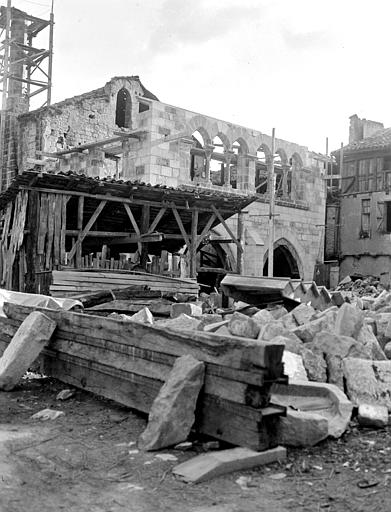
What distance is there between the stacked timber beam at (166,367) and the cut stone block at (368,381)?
1.28 m

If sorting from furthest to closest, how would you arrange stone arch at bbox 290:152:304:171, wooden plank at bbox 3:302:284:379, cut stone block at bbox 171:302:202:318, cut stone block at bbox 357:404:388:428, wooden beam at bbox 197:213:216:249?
stone arch at bbox 290:152:304:171, wooden beam at bbox 197:213:216:249, cut stone block at bbox 171:302:202:318, cut stone block at bbox 357:404:388:428, wooden plank at bbox 3:302:284:379

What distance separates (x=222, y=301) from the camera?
14055mm

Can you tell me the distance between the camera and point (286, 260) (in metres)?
25.5

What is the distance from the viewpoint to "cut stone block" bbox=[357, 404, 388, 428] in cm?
423

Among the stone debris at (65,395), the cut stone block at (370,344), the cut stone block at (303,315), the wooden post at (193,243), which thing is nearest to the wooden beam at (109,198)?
the wooden post at (193,243)

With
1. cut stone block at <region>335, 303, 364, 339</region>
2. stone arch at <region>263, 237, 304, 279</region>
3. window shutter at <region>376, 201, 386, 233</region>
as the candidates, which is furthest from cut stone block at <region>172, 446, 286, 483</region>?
window shutter at <region>376, 201, 386, 233</region>

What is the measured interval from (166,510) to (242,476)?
1.93 feet

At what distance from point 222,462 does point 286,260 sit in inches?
884

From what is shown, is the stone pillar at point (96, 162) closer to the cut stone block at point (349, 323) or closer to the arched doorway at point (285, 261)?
the arched doorway at point (285, 261)

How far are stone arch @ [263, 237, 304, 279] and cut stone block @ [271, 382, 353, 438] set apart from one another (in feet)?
59.6

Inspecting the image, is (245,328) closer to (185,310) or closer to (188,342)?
(188,342)

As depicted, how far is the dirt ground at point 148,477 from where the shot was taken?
306cm

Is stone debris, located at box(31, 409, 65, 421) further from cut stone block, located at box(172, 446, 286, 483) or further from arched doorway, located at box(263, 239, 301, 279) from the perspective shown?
arched doorway, located at box(263, 239, 301, 279)

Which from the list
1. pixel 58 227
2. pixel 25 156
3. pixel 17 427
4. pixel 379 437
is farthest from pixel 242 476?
pixel 25 156
